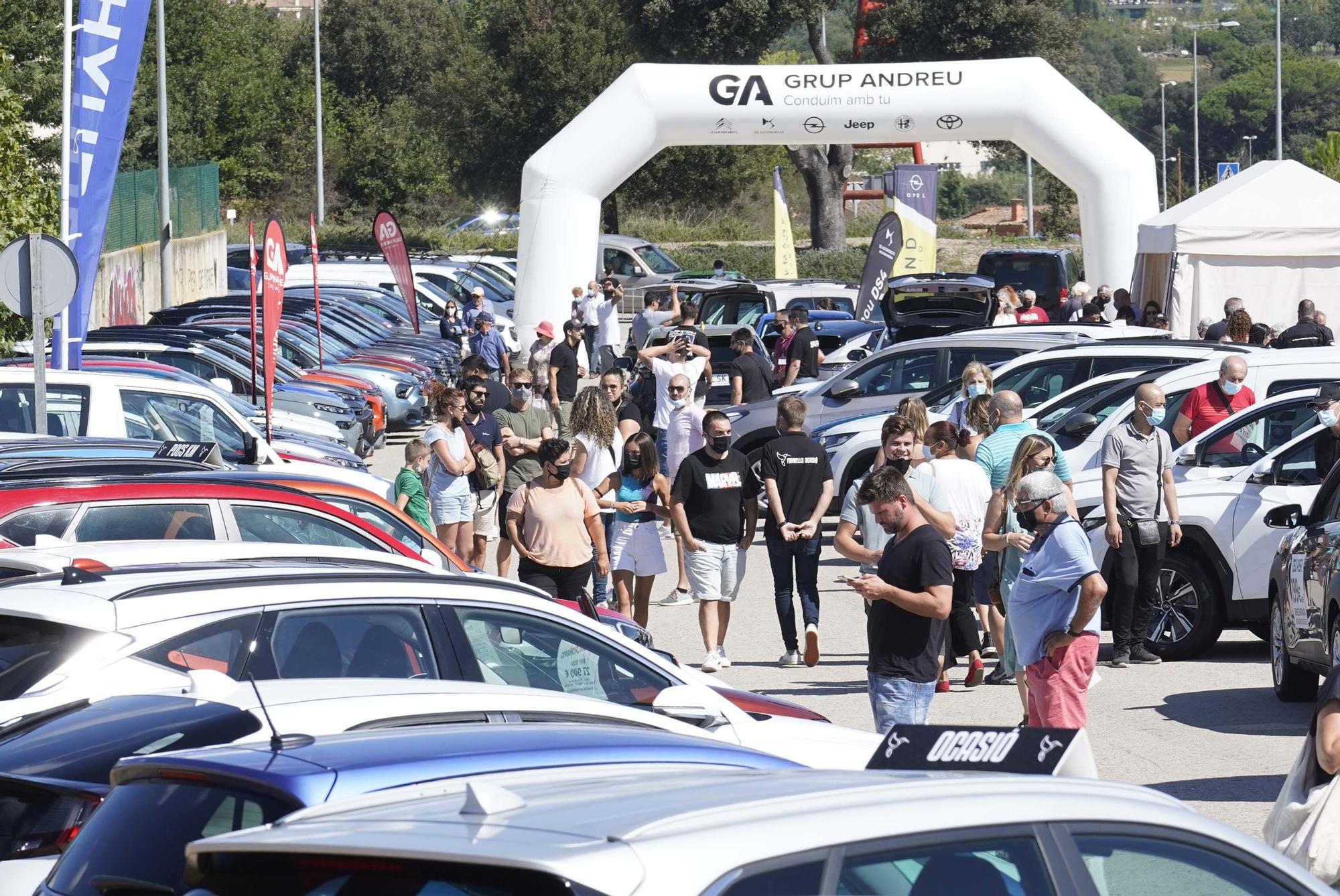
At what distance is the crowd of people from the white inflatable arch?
1041cm

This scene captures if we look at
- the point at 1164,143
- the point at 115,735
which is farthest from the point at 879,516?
the point at 1164,143

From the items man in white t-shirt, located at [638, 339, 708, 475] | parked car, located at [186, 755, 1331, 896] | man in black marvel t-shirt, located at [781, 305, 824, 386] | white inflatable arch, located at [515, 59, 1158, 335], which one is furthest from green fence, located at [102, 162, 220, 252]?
parked car, located at [186, 755, 1331, 896]

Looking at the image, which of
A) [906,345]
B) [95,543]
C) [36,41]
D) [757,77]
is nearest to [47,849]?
[95,543]

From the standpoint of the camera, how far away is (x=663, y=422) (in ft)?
53.5

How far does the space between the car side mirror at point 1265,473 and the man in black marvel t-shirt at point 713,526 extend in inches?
134

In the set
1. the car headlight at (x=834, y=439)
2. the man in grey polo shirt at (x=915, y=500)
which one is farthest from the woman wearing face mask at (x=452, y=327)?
the man in grey polo shirt at (x=915, y=500)

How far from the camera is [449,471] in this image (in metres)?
13.4

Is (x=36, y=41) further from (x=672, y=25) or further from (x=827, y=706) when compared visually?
(x=827, y=706)

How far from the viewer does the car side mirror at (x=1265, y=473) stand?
1202cm

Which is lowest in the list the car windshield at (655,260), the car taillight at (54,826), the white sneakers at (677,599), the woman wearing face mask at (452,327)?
the white sneakers at (677,599)

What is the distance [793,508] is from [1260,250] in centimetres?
1334

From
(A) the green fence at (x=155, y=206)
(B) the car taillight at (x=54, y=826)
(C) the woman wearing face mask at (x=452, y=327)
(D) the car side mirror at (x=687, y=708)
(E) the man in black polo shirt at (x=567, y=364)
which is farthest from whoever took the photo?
(A) the green fence at (x=155, y=206)

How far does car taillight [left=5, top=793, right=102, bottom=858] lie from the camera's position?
4488 millimetres

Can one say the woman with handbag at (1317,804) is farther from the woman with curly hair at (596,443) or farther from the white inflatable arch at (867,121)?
the white inflatable arch at (867,121)
